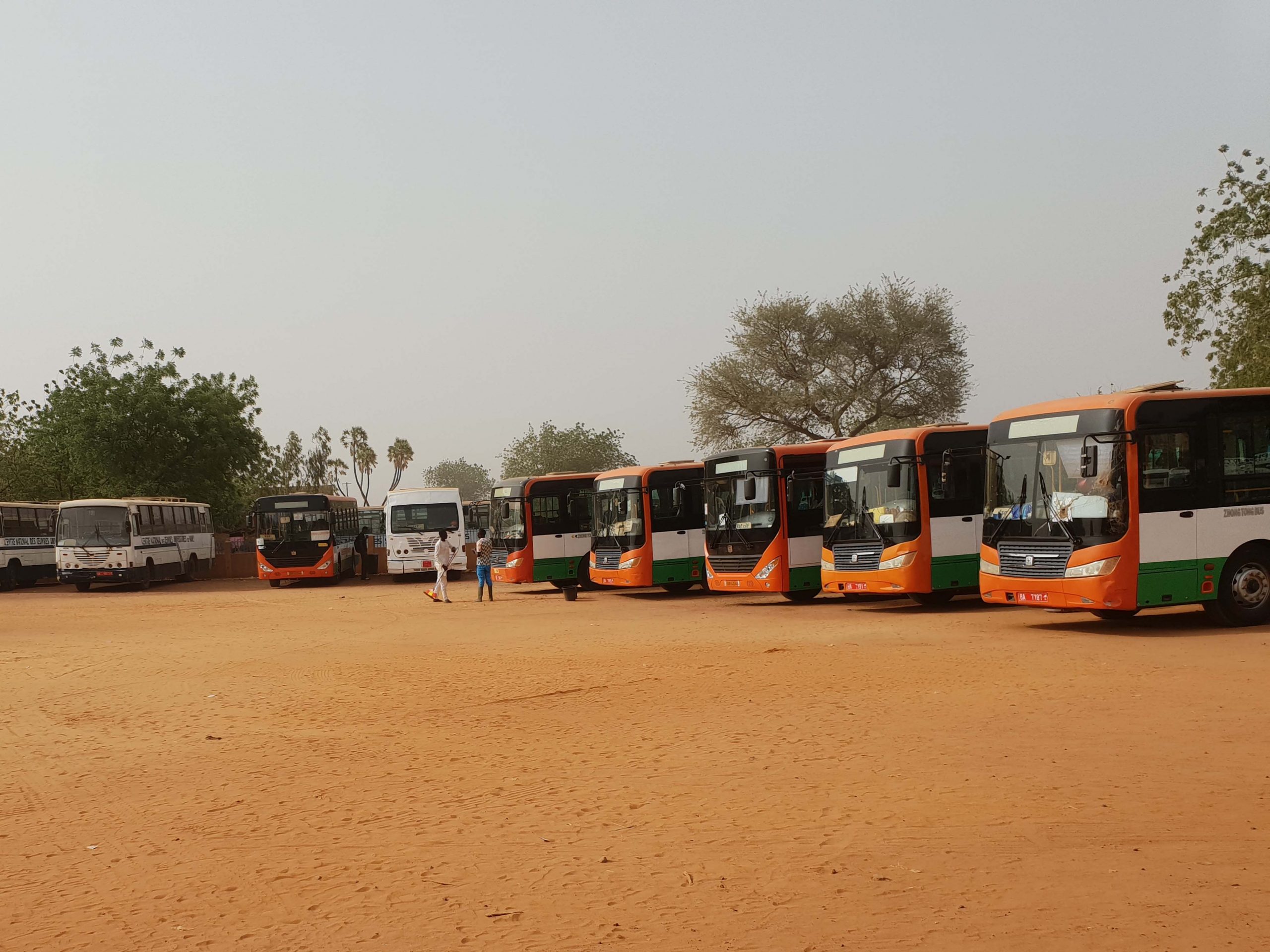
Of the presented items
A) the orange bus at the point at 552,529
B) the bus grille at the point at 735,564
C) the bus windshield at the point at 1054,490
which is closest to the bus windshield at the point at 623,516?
the orange bus at the point at 552,529

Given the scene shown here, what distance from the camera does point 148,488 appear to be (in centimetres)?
4888

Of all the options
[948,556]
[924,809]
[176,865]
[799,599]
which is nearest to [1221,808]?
[924,809]

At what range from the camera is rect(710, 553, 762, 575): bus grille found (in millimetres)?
23953

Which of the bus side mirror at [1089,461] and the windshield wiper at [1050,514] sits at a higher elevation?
the bus side mirror at [1089,461]

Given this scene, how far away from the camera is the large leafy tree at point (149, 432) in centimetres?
4828

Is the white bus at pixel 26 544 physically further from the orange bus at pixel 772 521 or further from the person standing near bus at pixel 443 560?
the orange bus at pixel 772 521

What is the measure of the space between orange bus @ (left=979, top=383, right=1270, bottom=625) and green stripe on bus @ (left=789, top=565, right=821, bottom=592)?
675cm

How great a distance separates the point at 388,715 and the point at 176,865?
4966 mm

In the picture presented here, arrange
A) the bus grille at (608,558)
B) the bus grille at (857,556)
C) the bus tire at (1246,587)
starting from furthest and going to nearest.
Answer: the bus grille at (608,558), the bus grille at (857,556), the bus tire at (1246,587)

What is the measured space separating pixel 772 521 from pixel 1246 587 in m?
9.02

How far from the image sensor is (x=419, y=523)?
3988 cm

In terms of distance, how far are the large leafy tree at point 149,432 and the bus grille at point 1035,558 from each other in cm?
3912

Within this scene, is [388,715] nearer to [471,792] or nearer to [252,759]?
[252,759]

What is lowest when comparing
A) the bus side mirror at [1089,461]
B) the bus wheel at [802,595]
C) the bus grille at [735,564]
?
the bus wheel at [802,595]
